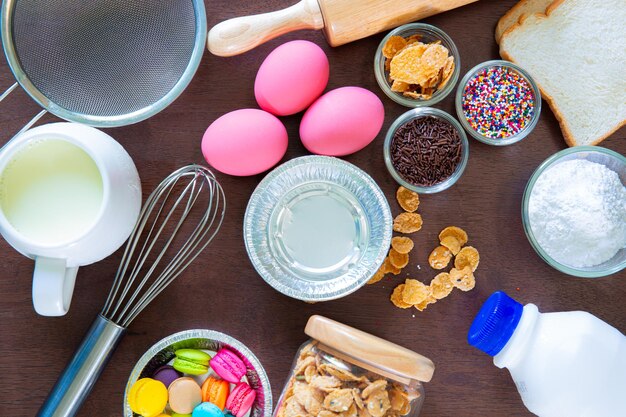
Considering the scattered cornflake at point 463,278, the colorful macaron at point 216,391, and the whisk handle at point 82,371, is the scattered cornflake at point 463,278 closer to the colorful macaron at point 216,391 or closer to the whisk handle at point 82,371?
the colorful macaron at point 216,391

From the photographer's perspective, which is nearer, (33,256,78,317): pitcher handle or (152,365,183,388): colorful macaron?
(33,256,78,317): pitcher handle

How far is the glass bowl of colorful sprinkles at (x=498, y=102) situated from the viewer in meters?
0.93

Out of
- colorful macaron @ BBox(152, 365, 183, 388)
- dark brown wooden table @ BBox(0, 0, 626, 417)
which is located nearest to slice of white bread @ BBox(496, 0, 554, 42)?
dark brown wooden table @ BBox(0, 0, 626, 417)

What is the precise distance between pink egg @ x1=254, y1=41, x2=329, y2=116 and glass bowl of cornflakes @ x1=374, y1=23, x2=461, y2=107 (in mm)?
101

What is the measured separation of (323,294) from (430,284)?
173mm

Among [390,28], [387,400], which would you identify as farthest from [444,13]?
[387,400]

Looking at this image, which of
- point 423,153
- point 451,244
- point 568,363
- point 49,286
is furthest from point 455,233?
point 49,286

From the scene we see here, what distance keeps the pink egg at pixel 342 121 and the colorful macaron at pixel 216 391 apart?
0.34 metres

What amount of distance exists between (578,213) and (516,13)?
0.99ft

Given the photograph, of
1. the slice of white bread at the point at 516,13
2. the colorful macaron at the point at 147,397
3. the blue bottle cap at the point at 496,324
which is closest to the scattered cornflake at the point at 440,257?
the blue bottle cap at the point at 496,324

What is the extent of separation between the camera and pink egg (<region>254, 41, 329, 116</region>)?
0.84m

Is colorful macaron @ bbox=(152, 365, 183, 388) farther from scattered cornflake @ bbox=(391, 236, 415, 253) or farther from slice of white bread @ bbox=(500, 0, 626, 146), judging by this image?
slice of white bread @ bbox=(500, 0, 626, 146)

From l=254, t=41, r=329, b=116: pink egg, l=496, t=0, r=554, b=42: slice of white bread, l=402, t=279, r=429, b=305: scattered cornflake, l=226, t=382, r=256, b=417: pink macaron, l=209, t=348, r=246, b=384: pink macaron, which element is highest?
l=254, t=41, r=329, b=116: pink egg

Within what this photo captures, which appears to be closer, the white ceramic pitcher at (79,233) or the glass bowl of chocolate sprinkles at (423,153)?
the white ceramic pitcher at (79,233)
